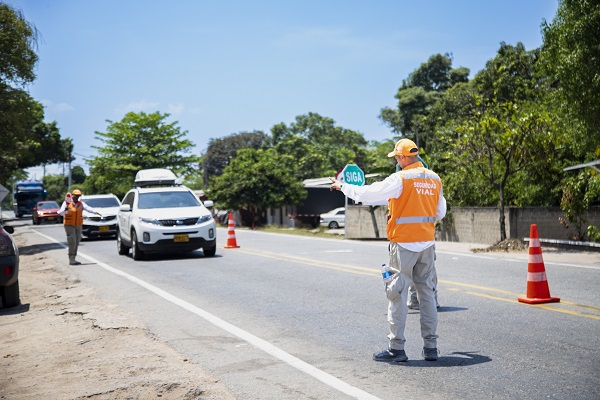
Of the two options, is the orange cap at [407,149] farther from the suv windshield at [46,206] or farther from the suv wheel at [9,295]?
the suv windshield at [46,206]

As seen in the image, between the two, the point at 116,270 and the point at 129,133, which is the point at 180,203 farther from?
the point at 129,133

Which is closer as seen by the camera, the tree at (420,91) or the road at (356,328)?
the road at (356,328)

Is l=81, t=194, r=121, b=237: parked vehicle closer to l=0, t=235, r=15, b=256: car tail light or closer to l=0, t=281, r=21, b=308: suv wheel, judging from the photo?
l=0, t=281, r=21, b=308: suv wheel

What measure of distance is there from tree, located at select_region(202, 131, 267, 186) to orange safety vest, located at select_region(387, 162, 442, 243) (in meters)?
82.4

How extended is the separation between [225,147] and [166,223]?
7503 centimetres

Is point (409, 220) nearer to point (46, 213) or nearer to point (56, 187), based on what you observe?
point (46, 213)

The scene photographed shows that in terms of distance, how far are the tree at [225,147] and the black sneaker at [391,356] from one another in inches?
3253

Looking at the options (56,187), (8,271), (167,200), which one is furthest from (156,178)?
(56,187)

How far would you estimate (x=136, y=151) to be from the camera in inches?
2566

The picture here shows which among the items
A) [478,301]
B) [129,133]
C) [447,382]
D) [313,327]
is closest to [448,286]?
[478,301]

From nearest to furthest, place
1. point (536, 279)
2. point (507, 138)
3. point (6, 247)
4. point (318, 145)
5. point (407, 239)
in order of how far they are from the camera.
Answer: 1. point (407, 239)
2. point (536, 279)
3. point (6, 247)
4. point (507, 138)
5. point (318, 145)

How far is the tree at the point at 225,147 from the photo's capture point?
3529 inches

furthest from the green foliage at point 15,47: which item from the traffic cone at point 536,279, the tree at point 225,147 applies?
the tree at point 225,147

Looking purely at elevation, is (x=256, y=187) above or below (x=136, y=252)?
above
